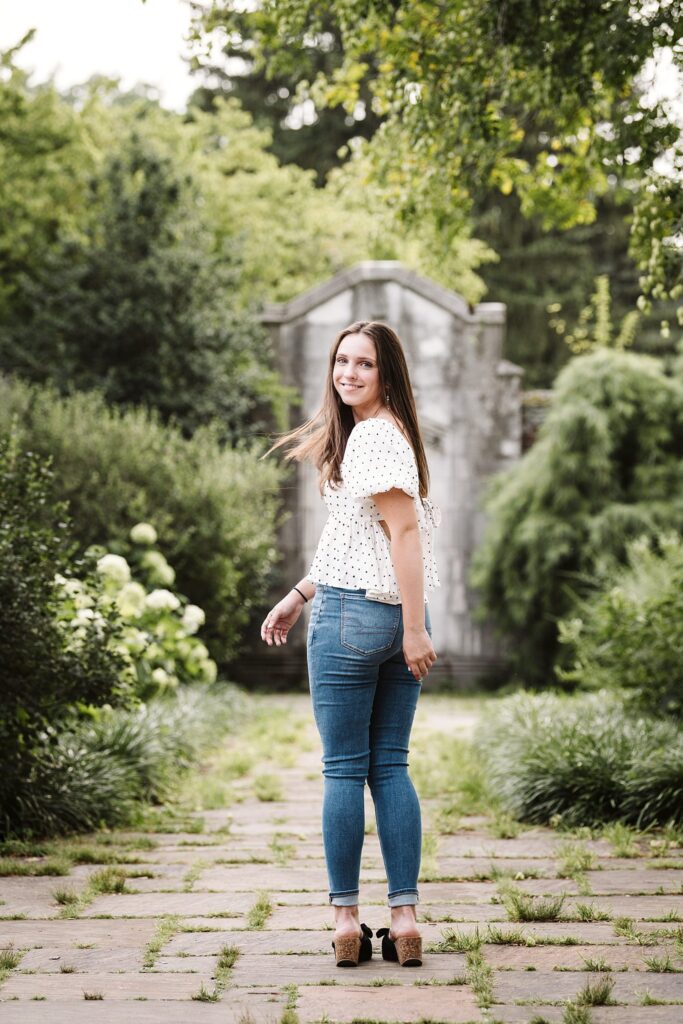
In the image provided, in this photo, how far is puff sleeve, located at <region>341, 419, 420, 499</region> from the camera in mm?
3395

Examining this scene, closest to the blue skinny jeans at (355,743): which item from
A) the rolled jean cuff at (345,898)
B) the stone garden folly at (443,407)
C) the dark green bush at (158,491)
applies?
the rolled jean cuff at (345,898)

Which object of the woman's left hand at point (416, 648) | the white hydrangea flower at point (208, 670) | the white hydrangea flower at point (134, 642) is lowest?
the white hydrangea flower at point (208, 670)

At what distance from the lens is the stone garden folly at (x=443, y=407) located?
13.3m

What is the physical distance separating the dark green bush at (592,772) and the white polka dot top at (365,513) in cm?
237

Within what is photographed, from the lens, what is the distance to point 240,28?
6840 millimetres

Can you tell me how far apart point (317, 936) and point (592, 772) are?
2.14 m

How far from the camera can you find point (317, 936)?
3.71m

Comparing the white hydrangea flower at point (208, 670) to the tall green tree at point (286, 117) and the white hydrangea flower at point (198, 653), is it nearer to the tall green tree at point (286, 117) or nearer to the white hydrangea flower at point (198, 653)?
the white hydrangea flower at point (198, 653)

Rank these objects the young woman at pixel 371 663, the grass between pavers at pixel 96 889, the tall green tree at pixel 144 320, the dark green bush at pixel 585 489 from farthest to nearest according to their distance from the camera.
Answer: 1. the tall green tree at pixel 144 320
2. the dark green bush at pixel 585 489
3. the grass between pavers at pixel 96 889
4. the young woman at pixel 371 663

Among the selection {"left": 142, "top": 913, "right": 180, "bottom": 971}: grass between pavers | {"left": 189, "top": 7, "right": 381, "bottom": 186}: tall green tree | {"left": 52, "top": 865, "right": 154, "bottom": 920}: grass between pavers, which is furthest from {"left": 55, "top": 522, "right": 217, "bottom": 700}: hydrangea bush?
{"left": 189, "top": 7, "right": 381, "bottom": 186}: tall green tree

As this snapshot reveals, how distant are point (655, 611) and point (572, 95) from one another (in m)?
2.82

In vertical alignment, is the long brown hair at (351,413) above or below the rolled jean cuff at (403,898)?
above

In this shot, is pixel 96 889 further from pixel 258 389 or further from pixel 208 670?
pixel 258 389

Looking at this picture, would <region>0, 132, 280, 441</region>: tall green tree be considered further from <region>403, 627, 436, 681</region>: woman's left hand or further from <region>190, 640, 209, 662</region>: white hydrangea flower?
<region>403, 627, 436, 681</region>: woman's left hand
